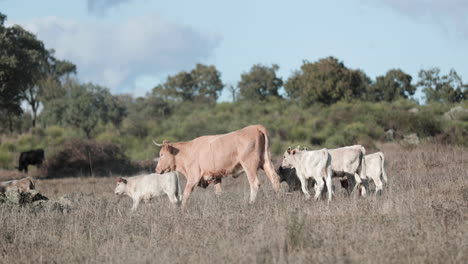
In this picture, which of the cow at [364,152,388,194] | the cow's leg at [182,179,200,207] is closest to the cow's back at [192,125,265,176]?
the cow's leg at [182,179,200,207]

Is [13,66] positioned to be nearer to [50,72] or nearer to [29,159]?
[29,159]

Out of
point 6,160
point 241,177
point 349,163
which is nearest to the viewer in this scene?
point 349,163

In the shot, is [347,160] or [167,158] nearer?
[347,160]

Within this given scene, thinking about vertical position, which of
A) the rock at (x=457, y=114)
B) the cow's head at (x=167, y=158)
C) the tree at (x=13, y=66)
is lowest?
the cow's head at (x=167, y=158)

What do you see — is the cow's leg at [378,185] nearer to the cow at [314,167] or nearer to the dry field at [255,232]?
the dry field at [255,232]

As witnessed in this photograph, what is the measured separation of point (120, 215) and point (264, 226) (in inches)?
140

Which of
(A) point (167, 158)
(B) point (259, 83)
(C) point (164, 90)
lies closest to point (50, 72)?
(C) point (164, 90)

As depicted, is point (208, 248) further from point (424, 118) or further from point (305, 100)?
point (305, 100)

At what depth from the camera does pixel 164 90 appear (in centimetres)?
6906

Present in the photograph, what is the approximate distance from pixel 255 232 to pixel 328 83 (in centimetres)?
4499

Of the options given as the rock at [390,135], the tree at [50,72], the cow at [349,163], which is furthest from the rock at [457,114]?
the tree at [50,72]

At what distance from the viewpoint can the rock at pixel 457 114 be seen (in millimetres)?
38562

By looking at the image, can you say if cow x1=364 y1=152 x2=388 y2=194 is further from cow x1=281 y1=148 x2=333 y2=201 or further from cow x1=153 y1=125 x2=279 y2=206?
cow x1=153 y1=125 x2=279 y2=206

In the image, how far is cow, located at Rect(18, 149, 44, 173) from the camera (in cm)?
3084
